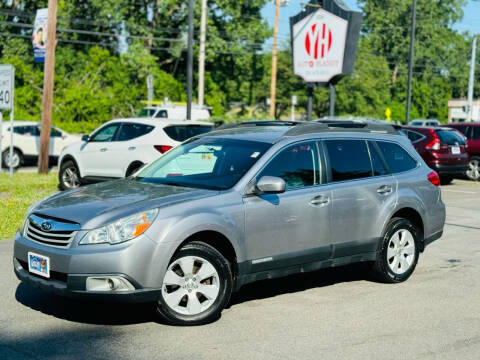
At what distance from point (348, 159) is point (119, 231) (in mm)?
2771

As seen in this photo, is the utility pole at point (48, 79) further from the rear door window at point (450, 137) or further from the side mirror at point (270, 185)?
the side mirror at point (270, 185)

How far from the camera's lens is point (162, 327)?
5.95 meters

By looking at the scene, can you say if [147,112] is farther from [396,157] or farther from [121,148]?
[396,157]

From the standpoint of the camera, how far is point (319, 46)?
22406mm

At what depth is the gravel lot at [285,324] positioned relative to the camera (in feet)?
17.6

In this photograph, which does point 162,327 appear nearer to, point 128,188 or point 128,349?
point 128,349

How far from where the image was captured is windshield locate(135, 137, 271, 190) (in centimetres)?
662

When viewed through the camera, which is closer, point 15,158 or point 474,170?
point 474,170

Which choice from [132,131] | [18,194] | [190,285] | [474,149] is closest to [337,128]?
[190,285]

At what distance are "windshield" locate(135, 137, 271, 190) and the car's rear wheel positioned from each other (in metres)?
17.7

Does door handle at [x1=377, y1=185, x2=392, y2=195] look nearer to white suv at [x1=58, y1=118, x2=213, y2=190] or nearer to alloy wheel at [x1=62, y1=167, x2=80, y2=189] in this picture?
white suv at [x1=58, y1=118, x2=213, y2=190]

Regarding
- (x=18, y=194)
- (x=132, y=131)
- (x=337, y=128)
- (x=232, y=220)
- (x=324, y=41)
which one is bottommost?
(x=18, y=194)

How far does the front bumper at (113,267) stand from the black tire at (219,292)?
6.7 inches

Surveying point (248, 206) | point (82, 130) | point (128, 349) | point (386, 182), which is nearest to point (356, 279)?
point (386, 182)
